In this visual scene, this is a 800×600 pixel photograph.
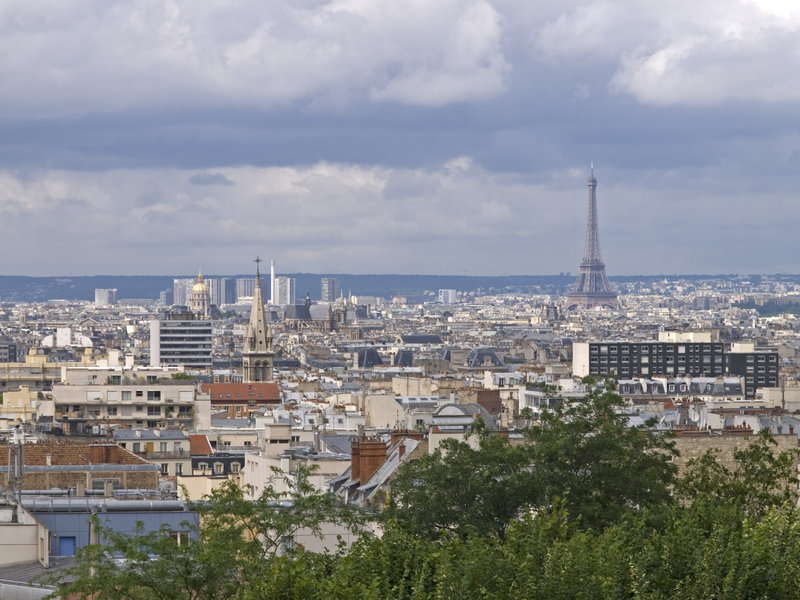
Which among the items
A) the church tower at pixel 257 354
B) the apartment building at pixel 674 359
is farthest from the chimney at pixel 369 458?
the apartment building at pixel 674 359

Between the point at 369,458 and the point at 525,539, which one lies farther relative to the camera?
the point at 369,458

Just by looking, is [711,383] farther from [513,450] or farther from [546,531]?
[546,531]

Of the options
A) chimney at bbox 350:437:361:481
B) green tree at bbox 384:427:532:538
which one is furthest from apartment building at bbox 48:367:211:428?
green tree at bbox 384:427:532:538

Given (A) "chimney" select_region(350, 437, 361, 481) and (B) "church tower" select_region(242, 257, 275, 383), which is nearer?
(A) "chimney" select_region(350, 437, 361, 481)

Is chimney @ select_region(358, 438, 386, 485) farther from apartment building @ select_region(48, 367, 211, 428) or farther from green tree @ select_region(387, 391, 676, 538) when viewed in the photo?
apartment building @ select_region(48, 367, 211, 428)

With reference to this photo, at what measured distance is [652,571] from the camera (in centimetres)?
2184

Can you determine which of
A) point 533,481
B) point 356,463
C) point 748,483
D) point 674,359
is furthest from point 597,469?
point 674,359

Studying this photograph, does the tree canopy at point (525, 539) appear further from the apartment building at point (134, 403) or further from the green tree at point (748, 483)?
the apartment building at point (134, 403)

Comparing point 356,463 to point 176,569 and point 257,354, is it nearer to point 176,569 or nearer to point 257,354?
point 176,569

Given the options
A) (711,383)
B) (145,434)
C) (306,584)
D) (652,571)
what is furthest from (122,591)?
(711,383)

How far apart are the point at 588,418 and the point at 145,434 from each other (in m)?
35.9

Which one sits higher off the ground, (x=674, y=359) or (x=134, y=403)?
(x=134, y=403)

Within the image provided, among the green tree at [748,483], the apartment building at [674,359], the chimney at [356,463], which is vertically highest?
the green tree at [748,483]

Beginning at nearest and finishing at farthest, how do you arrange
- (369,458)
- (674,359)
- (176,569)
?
(176,569) < (369,458) < (674,359)
